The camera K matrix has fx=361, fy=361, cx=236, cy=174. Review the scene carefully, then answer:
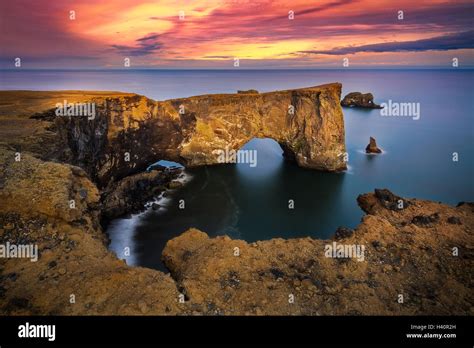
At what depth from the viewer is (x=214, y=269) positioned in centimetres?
1353

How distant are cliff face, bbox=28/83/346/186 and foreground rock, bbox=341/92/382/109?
41.4 meters

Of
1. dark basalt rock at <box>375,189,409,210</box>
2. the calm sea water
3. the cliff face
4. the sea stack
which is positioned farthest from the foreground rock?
dark basalt rock at <box>375,189,409,210</box>

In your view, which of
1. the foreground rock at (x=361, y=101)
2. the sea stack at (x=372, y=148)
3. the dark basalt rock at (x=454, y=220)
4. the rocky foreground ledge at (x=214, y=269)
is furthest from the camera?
the foreground rock at (x=361, y=101)

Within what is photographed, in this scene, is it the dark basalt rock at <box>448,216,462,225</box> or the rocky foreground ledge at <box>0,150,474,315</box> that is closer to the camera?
the rocky foreground ledge at <box>0,150,474,315</box>

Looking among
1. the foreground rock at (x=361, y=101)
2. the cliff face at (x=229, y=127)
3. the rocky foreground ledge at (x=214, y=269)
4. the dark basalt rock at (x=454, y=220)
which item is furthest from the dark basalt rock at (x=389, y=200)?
the foreground rock at (x=361, y=101)

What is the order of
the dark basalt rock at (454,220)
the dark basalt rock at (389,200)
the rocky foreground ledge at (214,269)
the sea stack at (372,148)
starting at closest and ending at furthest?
the rocky foreground ledge at (214,269), the dark basalt rock at (454,220), the dark basalt rock at (389,200), the sea stack at (372,148)

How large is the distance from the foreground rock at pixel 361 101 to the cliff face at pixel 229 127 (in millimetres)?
41423

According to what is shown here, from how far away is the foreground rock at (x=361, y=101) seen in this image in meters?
76.8

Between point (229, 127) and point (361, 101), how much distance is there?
4779 centimetres

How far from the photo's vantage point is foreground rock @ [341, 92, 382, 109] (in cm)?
7683

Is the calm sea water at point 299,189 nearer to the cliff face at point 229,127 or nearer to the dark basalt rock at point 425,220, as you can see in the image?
the cliff face at point 229,127

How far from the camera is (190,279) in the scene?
13.0 metres

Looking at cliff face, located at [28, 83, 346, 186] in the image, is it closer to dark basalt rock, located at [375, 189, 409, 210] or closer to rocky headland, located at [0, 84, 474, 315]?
rocky headland, located at [0, 84, 474, 315]

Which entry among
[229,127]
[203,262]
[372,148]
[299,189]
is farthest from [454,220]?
[372,148]
